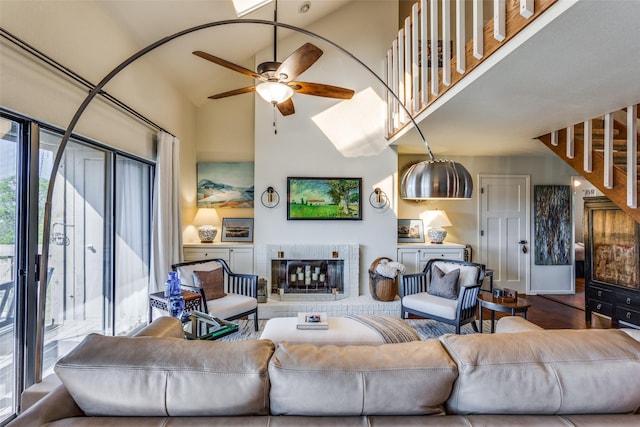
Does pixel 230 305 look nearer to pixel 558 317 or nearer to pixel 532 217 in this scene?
pixel 558 317

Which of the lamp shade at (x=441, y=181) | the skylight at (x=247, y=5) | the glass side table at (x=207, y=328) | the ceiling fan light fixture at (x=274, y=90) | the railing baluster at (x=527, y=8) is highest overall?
the skylight at (x=247, y=5)

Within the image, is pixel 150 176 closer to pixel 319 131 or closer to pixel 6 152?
pixel 6 152

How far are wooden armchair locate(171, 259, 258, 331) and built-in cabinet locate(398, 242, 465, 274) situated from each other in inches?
84.2

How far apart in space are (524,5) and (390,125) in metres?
2.78

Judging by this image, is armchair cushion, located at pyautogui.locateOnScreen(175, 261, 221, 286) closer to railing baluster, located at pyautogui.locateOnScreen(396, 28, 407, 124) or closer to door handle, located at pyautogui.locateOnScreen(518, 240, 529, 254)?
railing baluster, located at pyautogui.locateOnScreen(396, 28, 407, 124)

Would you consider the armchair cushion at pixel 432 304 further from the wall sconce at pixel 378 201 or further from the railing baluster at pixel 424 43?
the railing baluster at pixel 424 43

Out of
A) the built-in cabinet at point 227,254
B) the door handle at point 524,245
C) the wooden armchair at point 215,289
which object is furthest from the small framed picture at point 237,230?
the door handle at point 524,245

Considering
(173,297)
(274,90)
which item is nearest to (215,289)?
(173,297)

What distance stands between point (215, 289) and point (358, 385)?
2.91m

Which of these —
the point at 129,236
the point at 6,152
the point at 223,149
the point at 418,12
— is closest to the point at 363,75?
the point at 418,12

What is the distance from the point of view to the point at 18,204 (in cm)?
198

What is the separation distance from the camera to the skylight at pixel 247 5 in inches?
139

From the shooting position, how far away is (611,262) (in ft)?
12.9

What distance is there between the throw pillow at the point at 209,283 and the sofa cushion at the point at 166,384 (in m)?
2.51
